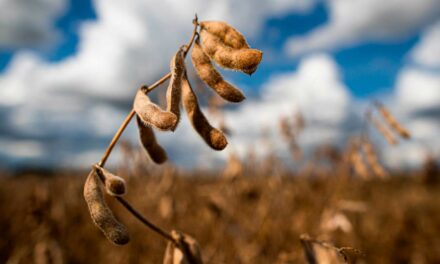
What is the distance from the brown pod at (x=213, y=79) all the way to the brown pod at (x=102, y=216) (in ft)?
1.26

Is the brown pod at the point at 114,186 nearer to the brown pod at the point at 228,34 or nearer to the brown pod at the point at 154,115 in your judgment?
the brown pod at the point at 154,115

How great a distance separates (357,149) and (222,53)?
253 centimetres

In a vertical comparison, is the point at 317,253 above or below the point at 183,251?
above

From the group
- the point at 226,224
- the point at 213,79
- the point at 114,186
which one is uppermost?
the point at 213,79

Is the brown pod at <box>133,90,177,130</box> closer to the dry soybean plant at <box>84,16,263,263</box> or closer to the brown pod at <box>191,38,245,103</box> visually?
the dry soybean plant at <box>84,16,263,263</box>

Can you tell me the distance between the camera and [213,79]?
1194 millimetres

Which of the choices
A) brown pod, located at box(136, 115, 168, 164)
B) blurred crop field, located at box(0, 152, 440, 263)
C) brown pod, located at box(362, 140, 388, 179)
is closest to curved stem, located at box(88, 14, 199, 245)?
brown pod, located at box(136, 115, 168, 164)

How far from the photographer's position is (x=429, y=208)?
875 centimetres

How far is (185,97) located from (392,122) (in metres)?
1.53

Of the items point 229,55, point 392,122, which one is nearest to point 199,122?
point 229,55

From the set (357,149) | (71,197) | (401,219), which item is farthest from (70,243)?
(401,219)

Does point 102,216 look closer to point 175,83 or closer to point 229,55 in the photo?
point 175,83

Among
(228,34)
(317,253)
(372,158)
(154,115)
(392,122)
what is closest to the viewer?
(154,115)

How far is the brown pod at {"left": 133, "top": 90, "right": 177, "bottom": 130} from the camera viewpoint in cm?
104
